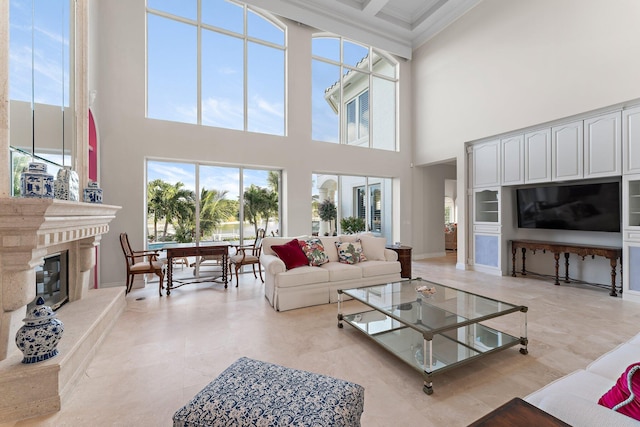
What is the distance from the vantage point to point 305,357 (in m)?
2.39

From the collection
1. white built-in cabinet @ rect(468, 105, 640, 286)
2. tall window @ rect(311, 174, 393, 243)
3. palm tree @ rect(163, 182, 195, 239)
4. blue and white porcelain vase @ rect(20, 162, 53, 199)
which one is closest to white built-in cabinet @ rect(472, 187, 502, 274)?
white built-in cabinet @ rect(468, 105, 640, 286)

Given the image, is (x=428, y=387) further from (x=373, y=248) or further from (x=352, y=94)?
(x=352, y=94)

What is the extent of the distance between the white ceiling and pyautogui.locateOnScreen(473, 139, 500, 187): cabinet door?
3036 mm

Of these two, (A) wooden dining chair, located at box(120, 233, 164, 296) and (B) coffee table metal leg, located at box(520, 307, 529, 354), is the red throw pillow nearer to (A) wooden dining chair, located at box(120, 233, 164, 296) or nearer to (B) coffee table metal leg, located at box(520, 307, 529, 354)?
(A) wooden dining chair, located at box(120, 233, 164, 296)

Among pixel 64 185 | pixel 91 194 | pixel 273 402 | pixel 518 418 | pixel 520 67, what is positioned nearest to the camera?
Result: pixel 518 418

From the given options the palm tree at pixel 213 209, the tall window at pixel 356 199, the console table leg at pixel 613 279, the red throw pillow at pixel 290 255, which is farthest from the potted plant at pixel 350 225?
the console table leg at pixel 613 279

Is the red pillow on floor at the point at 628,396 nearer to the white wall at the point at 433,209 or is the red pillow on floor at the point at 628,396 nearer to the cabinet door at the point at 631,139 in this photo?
the cabinet door at the point at 631,139

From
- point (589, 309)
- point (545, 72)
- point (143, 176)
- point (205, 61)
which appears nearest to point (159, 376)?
point (143, 176)

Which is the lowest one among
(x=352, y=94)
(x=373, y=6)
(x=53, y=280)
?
(x=53, y=280)

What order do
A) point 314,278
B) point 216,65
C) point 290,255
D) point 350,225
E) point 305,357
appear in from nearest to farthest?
point 305,357, point 314,278, point 290,255, point 216,65, point 350,225

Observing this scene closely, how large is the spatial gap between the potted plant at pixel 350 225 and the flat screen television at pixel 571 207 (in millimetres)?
3358

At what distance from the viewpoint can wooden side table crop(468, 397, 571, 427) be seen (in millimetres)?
840

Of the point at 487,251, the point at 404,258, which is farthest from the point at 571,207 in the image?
the point at 404,258

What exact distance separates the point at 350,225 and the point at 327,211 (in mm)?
685
